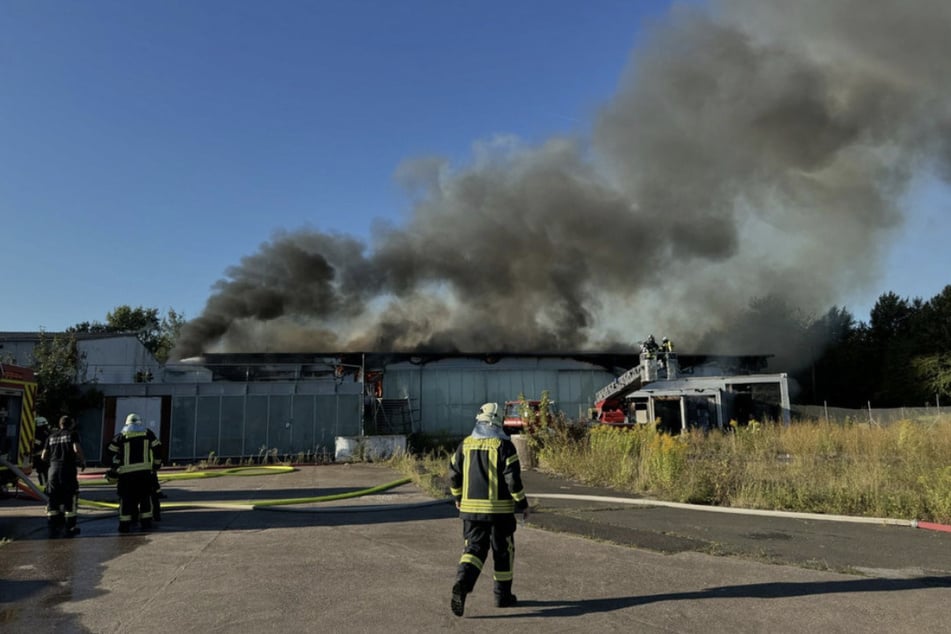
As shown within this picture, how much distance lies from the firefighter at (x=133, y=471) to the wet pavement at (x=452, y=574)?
31 cm

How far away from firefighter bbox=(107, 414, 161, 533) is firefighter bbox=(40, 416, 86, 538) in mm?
448

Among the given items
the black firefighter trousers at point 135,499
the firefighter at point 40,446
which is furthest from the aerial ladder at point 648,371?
the black firefighter trousers at point 135,499

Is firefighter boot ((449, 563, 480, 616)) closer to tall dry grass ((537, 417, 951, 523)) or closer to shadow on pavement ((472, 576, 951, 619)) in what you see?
shadow on pavement ((472, 576, 951, 619))

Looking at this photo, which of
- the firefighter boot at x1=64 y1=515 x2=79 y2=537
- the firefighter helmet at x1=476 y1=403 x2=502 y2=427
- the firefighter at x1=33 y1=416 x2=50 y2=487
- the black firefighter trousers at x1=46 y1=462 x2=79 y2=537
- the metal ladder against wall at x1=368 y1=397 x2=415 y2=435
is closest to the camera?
the firefighter helmet at x1=476 y1=403 x2=502 y2=427

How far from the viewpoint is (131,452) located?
7.84 m

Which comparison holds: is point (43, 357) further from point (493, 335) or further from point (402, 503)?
point (493, 335)

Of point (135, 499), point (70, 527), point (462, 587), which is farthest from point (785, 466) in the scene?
point (70, 527)

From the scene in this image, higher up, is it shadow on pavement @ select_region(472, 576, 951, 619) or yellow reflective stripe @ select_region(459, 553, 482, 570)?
yellow reflective stripe @ select_region(459, 553, 482, 570)

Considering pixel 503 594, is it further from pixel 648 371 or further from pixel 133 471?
pixel 648 371

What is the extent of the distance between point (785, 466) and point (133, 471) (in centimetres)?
976

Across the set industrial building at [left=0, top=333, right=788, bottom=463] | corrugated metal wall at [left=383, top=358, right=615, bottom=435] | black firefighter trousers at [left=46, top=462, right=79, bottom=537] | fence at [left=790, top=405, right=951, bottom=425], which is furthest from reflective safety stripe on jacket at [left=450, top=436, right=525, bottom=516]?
corrugated metal wall at [left=383, top=358, right=615, bottom=435]

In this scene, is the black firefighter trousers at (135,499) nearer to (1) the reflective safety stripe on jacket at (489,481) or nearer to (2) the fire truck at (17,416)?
(2) the fire truck at (17,416)

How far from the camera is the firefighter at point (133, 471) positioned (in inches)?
304

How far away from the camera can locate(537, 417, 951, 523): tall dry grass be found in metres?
8.25
